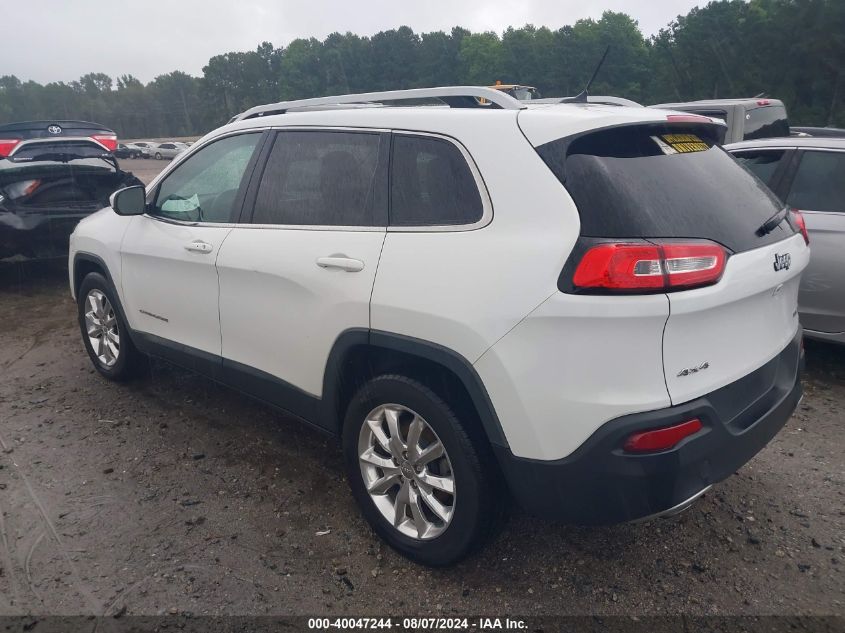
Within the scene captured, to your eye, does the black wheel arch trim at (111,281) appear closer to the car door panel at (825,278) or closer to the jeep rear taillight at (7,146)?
the jeep rear taillight at (7,146)

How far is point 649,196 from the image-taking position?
2252 millimetres

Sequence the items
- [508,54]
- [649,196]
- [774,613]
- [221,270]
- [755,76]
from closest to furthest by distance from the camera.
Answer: [649,196] < [774,613] < [221,270] < [755,76] < [508,54]

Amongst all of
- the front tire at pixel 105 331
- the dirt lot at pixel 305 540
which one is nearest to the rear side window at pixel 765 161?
the dirt lot at pixel 305 540

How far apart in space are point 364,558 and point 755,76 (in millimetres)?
47937

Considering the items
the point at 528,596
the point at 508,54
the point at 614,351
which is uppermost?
the point at 508,54

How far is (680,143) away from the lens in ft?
8.34

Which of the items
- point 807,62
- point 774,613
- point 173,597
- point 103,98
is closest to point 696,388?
point 774,613

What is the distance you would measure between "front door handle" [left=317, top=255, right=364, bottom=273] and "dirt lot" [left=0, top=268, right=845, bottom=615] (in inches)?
47.0

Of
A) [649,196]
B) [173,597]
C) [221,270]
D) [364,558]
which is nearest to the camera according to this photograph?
[649,196]

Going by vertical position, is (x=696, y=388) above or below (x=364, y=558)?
above

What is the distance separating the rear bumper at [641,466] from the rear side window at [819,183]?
2.66 m

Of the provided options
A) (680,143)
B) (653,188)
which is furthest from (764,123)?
(653,188)

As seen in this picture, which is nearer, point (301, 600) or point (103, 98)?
point (301, 600)

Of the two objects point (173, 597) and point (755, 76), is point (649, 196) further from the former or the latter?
point (755, 76)
